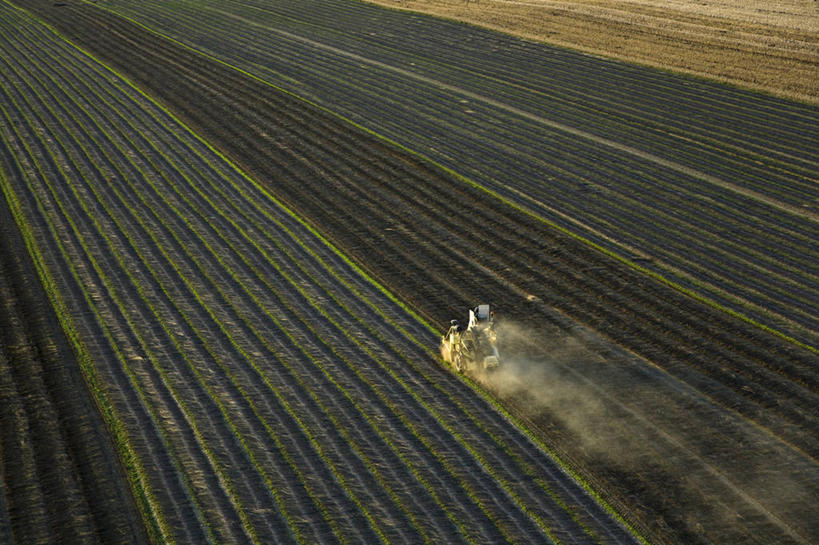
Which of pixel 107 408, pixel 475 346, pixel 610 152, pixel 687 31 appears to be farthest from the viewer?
pixel 687 31

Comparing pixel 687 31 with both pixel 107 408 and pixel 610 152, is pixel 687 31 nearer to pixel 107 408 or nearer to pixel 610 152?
pixel 610 152

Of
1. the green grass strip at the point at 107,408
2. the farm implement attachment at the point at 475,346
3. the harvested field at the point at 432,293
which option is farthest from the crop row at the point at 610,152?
the green grass strip at the point at 107,408

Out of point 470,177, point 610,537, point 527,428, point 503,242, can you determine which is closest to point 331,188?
point 470,177

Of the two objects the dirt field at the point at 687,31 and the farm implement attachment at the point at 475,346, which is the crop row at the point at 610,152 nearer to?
the dirt field at the point at 687,31

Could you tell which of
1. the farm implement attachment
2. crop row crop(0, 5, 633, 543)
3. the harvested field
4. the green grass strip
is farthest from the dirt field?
the green grass strip

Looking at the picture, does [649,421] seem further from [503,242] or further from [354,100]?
[354,100]

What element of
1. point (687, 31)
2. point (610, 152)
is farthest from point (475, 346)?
point (687, 31)

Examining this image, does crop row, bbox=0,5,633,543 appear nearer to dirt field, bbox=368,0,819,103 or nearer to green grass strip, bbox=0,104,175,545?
green grass strip, bbox=0,104,175,545
